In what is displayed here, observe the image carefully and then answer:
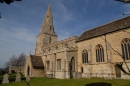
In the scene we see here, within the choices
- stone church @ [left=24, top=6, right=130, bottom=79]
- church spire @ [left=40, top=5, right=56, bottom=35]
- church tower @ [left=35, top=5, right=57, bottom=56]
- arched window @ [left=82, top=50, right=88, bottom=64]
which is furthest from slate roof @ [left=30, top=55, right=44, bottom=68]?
church spire @ [left=40, top=5, right=56, bottom=35]

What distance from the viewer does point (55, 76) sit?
991 inches

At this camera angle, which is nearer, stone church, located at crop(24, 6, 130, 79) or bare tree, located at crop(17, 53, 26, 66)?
stone church, located at crop(24, 6, 130, 79)

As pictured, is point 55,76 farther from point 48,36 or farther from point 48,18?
point 48,18

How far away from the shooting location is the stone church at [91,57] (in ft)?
61.3

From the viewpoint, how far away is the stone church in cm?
1869

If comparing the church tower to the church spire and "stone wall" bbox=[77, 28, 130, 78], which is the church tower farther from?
"stone wall" bbox=[77, 28, 130, 78]

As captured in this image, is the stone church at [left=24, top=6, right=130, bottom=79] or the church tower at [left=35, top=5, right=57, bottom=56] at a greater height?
the church tower at [left=35, top=5, right=57, bottom=56]

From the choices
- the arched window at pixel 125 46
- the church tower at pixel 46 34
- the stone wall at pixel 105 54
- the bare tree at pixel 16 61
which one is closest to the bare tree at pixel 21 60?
the bare tree at pixel 16 61

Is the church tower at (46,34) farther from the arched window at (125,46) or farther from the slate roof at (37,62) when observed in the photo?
the arched window at (125,46)

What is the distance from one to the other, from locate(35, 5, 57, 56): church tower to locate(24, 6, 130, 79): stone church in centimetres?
1939

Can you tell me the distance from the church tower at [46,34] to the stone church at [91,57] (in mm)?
19390

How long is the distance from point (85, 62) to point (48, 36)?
3019 cm

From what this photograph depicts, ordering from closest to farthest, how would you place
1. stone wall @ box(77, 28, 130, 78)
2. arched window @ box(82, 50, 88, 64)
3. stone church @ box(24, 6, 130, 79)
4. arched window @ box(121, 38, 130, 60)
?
arched window @ box(121, 38, 130, 60), stone church @ box(24, 6, 130, 79), stone wall @ box(77, 28, 130, 78), arched window @ box(82, 50, 88, 64)

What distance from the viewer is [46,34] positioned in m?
50.3
